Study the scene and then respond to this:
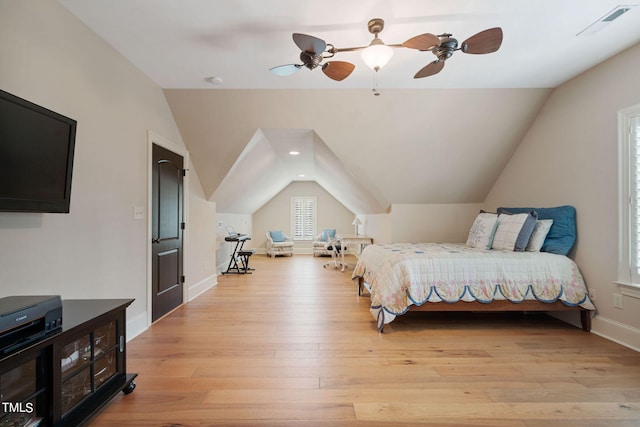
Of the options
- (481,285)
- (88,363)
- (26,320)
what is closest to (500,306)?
(481,285)

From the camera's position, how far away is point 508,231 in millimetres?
3236

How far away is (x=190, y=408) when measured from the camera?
1.70 metres

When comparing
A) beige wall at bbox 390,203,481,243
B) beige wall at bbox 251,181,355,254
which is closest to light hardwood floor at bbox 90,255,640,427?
beige wall at bbox 390,203,481,243

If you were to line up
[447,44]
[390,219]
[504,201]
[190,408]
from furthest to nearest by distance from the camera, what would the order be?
[390,219], [504,201], [447,44], [190,408]

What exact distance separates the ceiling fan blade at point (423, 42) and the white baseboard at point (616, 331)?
9.40 ft

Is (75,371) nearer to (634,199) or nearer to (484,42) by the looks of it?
(484,42)

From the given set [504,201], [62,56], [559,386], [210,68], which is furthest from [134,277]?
[504,201]

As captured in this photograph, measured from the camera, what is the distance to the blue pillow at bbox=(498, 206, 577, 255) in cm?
299

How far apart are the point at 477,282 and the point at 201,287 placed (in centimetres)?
366

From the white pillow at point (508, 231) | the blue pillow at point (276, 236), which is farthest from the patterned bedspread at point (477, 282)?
the blue pillow at point (276, 236)

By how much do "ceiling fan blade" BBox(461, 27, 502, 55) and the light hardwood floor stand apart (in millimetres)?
2222

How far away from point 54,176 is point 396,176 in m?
3.81

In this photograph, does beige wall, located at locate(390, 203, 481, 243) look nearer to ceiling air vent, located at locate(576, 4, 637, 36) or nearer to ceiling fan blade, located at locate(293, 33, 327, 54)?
ceiling air vent, located at locate(576, 4, 637, 36)

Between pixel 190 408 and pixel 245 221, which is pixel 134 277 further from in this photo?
pixel 245 221
